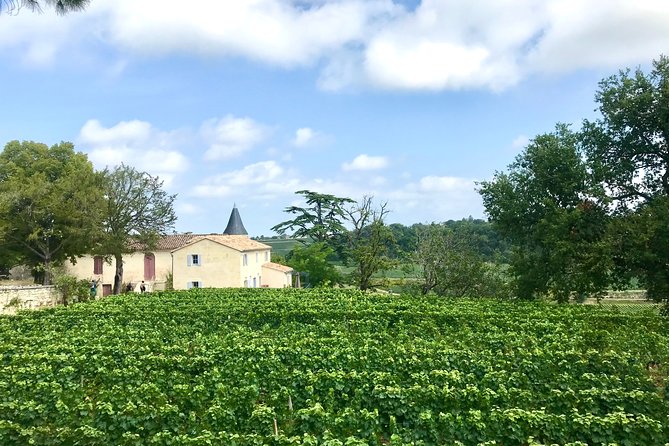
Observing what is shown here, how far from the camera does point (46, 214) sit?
130 feet

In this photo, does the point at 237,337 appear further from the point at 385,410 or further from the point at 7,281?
the point at 7,281

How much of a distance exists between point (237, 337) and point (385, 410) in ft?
24.4

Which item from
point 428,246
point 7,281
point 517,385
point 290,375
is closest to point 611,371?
point 517,385

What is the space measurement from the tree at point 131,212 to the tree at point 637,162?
111 feet

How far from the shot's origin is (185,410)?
1029 centimetres

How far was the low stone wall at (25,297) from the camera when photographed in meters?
30.3

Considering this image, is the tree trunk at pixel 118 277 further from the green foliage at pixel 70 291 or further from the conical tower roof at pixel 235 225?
the conical tower roof at pixel 235 225

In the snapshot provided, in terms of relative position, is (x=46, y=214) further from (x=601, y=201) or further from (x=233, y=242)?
(x=601, y=201)

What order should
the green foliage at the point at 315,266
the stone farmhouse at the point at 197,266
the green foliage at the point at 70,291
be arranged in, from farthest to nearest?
the green foliage at the point at 315,266, the stone farmhouse at the point at 197,266, the green foliage at the point at 70,291

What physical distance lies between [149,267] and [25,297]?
64.0 ft

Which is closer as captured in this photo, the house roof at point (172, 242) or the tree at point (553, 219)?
the tree at point (553, 219)

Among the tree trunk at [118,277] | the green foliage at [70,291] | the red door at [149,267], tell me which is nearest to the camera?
the green foliage at [70,291]

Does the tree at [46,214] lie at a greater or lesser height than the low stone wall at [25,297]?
greater

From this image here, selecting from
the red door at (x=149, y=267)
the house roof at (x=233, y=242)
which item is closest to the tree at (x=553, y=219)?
the house roof at (x=233, y=242)
